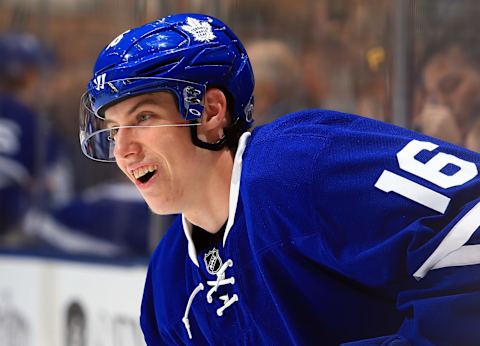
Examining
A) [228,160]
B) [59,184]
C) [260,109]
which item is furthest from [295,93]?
[59,184]

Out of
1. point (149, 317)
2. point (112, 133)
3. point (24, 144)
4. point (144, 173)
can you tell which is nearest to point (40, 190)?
point (24, 144)

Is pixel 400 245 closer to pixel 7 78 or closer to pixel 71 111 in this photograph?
pixel 71 111

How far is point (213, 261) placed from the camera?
2.03 meters

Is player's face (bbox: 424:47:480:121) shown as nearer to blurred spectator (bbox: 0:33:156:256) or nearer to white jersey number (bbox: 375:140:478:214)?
white jersey number (bbox: 375:140:478:214)

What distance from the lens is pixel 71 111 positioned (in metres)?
4.05

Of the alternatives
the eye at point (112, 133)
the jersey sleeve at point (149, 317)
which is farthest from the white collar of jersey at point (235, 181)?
the jersey sleeve at point (149, 317)

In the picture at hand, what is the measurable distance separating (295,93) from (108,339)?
1167 mm

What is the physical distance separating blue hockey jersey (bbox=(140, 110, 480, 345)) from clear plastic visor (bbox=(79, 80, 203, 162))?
0.12m

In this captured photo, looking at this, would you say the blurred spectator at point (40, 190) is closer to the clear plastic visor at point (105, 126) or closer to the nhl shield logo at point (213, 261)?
the clear plastic visor at point (105, 126)

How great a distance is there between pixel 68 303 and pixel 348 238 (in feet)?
7.75

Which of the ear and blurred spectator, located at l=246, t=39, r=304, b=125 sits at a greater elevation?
the ear

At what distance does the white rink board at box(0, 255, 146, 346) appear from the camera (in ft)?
11.7

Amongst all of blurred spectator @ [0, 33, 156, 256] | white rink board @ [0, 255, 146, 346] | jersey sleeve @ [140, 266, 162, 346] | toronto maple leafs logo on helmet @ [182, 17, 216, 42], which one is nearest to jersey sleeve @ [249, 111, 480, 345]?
toronto maple leafs logo on helmet @ [182, 17, 216, 42]

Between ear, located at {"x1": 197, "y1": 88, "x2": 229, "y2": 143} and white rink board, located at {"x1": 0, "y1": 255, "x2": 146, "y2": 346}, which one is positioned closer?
ear, located at {"x1": 197, "y1": 88, "x2": 229, "y2": 143}
